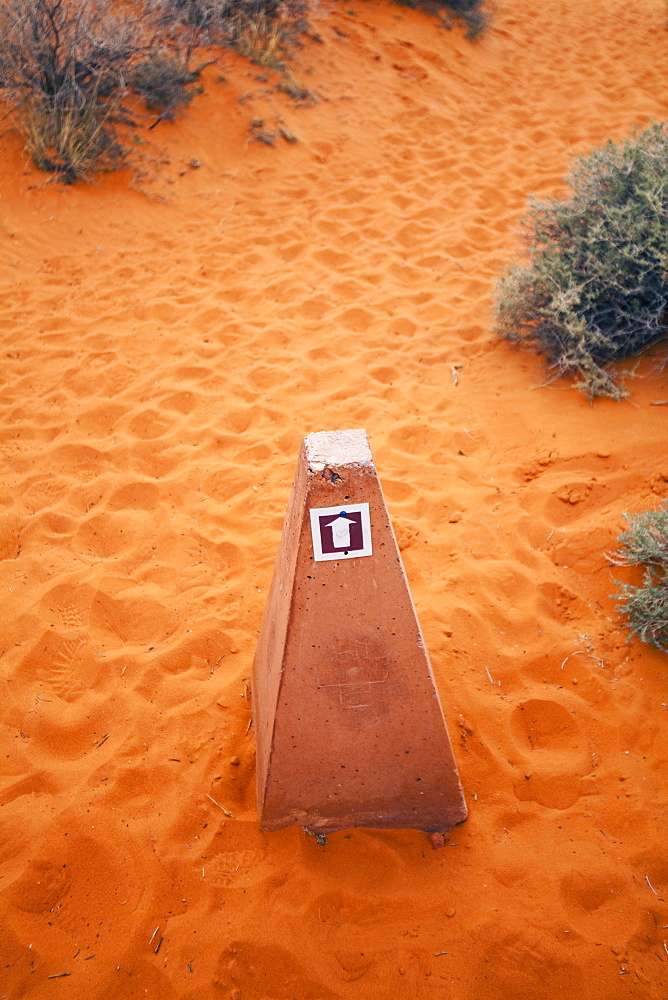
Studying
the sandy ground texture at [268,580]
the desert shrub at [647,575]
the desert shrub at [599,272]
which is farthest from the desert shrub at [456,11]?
the desert shrub at [647,575]

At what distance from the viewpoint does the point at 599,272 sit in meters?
3.66

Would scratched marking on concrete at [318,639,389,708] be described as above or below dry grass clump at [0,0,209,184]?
below

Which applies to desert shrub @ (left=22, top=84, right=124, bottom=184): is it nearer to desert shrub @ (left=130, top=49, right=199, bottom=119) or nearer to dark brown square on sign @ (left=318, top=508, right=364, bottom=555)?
desert shrub @ (left=130, top=49, right=199, bottom=119)

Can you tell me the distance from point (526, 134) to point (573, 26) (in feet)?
16.7

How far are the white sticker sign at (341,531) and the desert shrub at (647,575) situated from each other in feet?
4.72

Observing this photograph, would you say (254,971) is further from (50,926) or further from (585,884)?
(585,884)

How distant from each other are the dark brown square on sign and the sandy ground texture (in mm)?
1006

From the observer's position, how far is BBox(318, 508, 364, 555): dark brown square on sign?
156cm

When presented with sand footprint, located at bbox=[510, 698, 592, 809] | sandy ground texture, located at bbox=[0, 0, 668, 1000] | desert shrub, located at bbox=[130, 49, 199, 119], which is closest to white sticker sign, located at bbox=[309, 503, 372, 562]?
sandy ground texture, located at bbox=[0, 0, 668, 1000]

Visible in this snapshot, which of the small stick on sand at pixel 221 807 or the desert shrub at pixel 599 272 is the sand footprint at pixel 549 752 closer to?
the small stick on sand at pixel 221 807

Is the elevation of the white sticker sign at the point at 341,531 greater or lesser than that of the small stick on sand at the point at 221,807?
greater

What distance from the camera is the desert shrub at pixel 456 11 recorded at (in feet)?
30.7

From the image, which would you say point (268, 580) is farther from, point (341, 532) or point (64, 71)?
point (64, 71)

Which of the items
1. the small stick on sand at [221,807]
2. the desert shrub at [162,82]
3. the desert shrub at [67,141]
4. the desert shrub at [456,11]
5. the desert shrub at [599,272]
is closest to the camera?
the small stick on sand at [221,807]
